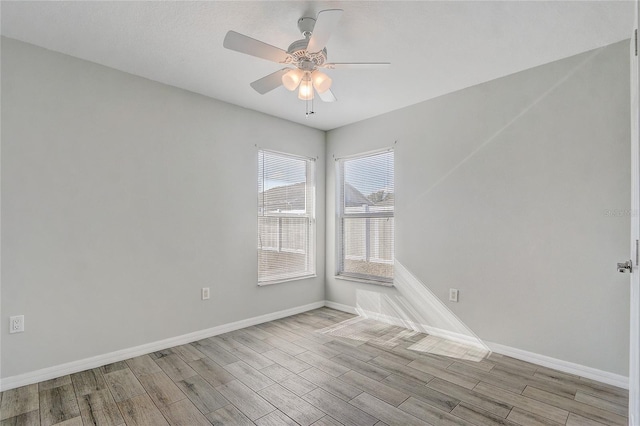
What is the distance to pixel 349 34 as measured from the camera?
230cm

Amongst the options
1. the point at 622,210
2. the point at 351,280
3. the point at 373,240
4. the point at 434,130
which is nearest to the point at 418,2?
the point at 434,130

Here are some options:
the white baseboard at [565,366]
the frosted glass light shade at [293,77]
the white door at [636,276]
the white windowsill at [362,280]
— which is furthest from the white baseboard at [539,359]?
the frosted glass light shade at [293,77]

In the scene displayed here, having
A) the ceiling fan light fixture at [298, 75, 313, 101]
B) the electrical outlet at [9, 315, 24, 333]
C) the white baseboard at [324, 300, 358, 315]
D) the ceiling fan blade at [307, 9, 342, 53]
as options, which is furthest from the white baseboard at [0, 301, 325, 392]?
the ceiling fan blade at [307, 9, 342, 53]

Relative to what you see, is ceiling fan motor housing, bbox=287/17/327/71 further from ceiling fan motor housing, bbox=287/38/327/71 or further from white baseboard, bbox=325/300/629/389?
white baseboard, bbox=325/300/629/389

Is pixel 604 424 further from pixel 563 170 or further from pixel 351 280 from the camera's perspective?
pixel 351 280

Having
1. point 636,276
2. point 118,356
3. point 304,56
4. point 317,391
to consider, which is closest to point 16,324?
point 118,356

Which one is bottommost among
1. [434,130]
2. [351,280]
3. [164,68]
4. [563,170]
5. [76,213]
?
[351,280]

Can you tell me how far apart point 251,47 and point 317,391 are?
2.34m

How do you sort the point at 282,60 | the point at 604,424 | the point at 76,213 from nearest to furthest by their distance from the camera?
the point at 604,424, the point at 282,60, the point at 76,213

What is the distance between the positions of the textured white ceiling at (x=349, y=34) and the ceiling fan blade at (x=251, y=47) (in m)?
0.27

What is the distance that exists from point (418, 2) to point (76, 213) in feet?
9.59

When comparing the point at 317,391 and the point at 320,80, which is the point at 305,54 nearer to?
the point at 320,80

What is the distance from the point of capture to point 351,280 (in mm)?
4293

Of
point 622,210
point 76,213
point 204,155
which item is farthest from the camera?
point 204,155
